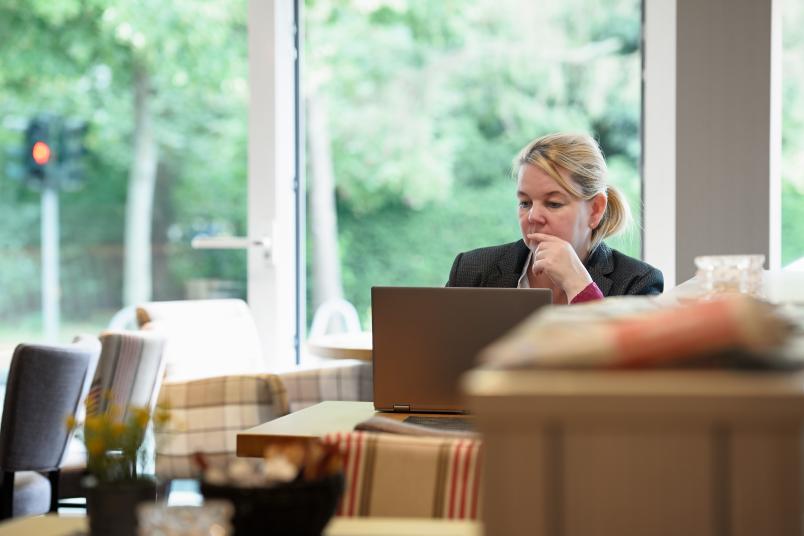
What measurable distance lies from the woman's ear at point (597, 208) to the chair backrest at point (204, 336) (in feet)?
4.09

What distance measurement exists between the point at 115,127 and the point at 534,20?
142 inches

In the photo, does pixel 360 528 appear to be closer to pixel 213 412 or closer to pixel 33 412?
pixel 33 412

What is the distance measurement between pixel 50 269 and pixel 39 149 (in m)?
0.99

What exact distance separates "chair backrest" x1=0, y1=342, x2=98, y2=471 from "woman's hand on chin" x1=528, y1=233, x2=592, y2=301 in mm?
1278

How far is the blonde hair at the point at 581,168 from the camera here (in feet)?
8.52

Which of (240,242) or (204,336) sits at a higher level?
(240,242)

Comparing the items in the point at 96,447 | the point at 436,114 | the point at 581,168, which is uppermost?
the point at 436,114

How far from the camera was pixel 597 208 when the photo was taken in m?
2.68

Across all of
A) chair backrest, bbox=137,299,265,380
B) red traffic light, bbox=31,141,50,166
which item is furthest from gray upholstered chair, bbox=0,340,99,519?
red traffic light, bbox=31,141,50,166

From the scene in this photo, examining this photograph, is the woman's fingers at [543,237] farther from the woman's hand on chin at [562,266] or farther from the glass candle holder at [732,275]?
the glass candle holder at [732,275]

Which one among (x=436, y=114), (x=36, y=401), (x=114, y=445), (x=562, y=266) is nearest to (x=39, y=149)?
(x=436, y=114)

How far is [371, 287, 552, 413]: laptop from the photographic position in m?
1.81

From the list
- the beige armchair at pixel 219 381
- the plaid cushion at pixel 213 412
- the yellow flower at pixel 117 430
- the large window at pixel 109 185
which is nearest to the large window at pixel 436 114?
the large window at pixel 109 185

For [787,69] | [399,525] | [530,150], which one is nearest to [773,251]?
[787,69]
